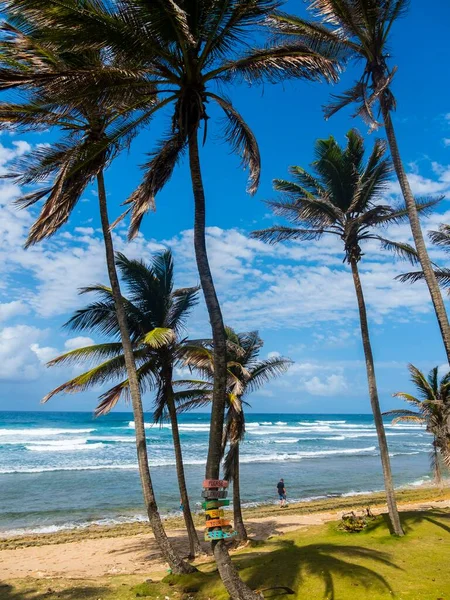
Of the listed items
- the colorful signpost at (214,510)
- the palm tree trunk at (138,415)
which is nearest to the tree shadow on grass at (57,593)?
the palm tree trunk at (138,415)

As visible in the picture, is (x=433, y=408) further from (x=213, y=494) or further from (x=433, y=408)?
(x=213, y=494)

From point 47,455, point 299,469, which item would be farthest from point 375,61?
point 47,455

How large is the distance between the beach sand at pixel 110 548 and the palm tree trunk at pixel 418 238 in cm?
782

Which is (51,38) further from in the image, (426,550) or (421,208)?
(426,550)

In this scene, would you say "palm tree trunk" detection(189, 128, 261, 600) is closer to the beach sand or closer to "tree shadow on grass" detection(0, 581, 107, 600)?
"tree shadow on grass" detection(0, 581, 107, 600)

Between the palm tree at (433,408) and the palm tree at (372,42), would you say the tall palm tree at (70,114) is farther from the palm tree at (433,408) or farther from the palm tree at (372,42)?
the palm tree at (433,408)

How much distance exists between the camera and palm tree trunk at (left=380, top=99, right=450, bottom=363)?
835 cm

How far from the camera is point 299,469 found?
3619cm

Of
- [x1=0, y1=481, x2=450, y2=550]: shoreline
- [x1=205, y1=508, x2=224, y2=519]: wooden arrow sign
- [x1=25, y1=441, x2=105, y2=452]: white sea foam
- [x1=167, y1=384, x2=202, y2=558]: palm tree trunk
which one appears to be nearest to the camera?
[x1=205, y1=508, x2=224, y2=519]: wooden arrow sign

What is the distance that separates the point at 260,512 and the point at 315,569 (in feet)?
47.8

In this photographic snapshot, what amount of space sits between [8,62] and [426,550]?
11.4 meters

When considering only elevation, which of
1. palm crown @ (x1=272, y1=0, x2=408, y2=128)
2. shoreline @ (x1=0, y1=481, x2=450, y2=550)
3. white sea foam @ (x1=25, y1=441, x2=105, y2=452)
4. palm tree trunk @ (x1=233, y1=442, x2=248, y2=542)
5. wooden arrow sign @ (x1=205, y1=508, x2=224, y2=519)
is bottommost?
shoreline @ (x1=0, y1=481, x2=450, y2=550)

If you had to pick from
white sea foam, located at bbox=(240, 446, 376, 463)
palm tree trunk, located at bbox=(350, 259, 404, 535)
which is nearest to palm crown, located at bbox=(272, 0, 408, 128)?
palm tree trunk, located at bbox=(350, 259, 404, 535)

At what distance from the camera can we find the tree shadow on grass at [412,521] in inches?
439
